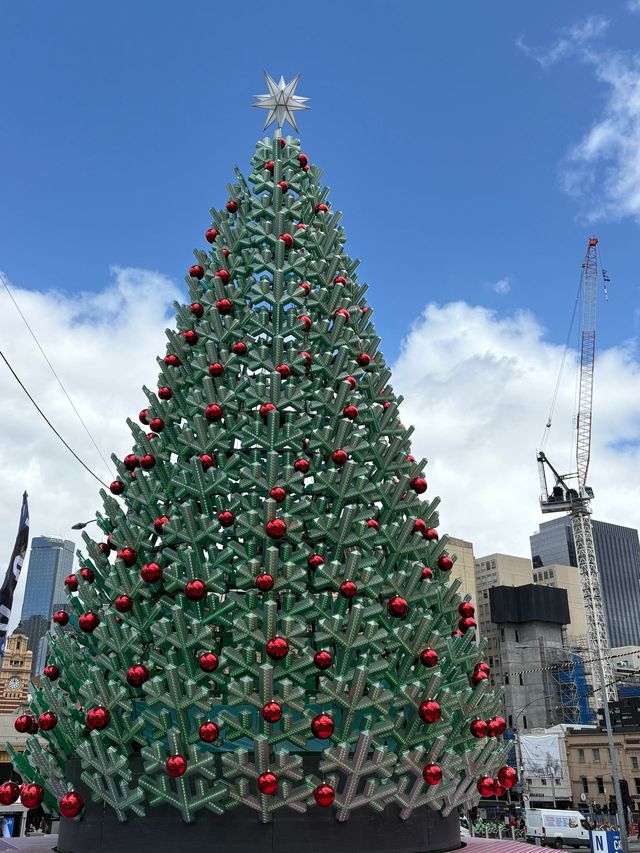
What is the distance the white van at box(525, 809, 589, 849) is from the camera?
37438 millimetres

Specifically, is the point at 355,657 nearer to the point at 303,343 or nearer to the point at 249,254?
the point at 303,343

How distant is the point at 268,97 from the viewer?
44.4ft

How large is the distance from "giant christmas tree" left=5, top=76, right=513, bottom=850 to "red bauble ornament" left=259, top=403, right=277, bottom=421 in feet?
0.09

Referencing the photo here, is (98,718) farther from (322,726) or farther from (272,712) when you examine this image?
(322,726)

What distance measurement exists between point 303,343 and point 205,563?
4113 millimetres

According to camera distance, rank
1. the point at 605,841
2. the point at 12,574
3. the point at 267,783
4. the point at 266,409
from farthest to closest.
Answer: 1. the point at 605,841
2. the point at 12,574
3. the point at 266,409
4. the point at 267,783

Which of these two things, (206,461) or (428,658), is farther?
(206,461)

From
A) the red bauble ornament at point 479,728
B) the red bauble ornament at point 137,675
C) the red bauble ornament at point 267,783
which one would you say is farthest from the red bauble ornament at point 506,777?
the red bauble ornament at point 137,675

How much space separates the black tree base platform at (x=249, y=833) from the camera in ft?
26.3

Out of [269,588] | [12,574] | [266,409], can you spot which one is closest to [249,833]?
[269,588]

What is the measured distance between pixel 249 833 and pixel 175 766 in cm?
139

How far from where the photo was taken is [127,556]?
31.1ft

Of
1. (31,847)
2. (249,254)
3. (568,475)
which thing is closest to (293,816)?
(31,847)

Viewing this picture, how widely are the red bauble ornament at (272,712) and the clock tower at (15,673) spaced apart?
63.0 m
